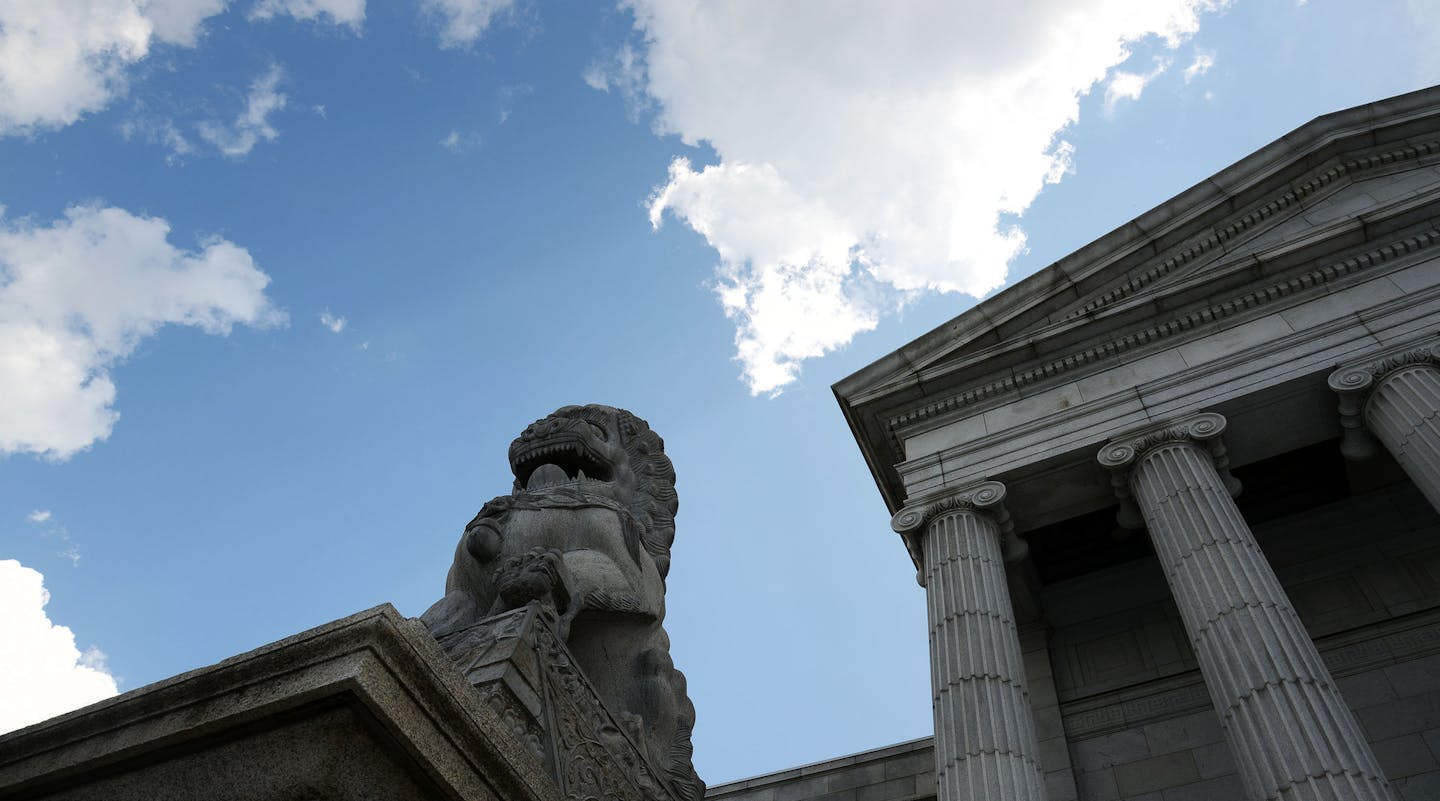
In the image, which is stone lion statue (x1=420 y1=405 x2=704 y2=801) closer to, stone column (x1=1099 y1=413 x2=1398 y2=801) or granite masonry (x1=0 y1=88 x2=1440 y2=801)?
granite masonry (x1=0 y1=88 x2=1440 y2=801)

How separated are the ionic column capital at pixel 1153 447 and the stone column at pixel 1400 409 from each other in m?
1.42

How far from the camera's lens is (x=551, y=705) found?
6.45 m

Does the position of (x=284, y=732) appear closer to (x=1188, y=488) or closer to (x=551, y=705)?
(x=551, y=705)

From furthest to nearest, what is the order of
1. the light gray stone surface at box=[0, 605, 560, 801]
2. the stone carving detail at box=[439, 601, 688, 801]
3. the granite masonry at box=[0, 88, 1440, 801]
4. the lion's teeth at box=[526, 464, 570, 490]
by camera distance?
the lion's teeth at box=[526, 464, 570, 490] < the stone carving detail at box=[439, 601, 688, 801] < the granite masonry at box=[0, 88, 1440, 801] < the light gray stone surface at box=[0, 605, 560, 801]

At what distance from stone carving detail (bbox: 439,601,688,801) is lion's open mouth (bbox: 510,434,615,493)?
3.35 m

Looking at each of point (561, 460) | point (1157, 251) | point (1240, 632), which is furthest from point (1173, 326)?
point (561, 460)

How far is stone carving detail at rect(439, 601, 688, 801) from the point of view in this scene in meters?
6.05

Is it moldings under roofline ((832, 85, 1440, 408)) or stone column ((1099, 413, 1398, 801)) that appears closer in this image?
stone column ((1099, 413, 1398, 801))

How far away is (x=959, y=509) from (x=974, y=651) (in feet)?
8.66

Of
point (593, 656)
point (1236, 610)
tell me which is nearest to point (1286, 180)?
point (1236, 610)

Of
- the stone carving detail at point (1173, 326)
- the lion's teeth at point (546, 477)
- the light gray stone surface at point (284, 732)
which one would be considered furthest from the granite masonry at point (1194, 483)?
the light gray stone surface at point (284, 732)

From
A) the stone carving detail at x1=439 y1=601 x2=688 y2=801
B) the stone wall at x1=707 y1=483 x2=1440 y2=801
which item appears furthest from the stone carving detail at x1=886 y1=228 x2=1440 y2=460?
the stone carving detail at x1=439 y1=601 x2=688 y2=801

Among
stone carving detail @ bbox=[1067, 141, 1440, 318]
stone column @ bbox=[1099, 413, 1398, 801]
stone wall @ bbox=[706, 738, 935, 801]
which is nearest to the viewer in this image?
stone column @ bbox=[1099, 413, 1398, 801]

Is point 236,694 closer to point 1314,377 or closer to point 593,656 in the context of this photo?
point 593,656
